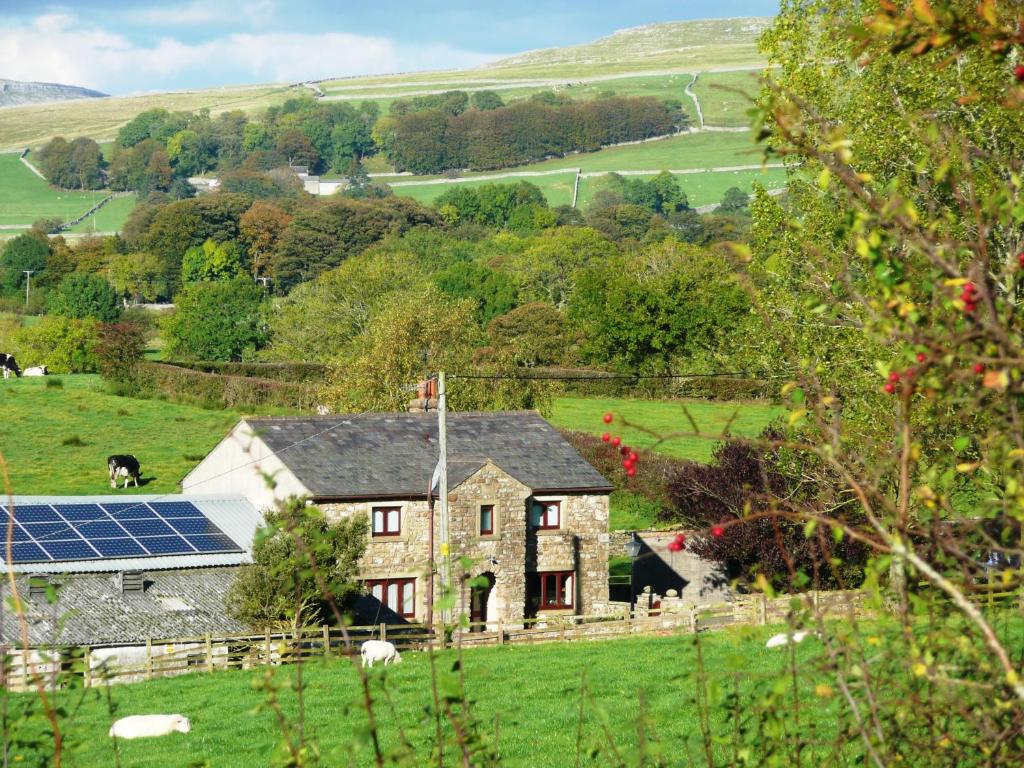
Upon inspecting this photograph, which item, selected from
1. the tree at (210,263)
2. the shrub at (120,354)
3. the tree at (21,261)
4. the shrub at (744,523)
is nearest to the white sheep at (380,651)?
the shrub at (744,523)

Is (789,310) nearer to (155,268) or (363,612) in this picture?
(363,612)

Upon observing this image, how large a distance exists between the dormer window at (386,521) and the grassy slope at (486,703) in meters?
5.86

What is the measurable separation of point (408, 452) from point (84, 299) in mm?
86156

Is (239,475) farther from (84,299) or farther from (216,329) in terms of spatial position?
(84,299)

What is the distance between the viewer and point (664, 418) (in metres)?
68.7

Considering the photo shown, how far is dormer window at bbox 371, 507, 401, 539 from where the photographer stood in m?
35.5

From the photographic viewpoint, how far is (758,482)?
37.1 metres

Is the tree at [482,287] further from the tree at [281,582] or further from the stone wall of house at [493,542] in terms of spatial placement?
the tree at [281,582]

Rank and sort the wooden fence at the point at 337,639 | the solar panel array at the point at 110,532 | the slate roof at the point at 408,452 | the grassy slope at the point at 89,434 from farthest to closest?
the grassy slope at the point at 89,434 → the slate roof at the point at 408,452 → the solar panel array at the point at 110,532 → the wooden fence at the point at 337,639

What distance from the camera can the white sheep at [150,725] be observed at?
21375 mm

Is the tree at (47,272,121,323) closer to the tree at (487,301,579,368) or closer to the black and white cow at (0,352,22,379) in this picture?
the black and white cow at (0,352,22,379)

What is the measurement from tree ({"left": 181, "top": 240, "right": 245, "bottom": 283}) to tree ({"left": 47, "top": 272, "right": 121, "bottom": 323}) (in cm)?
2606

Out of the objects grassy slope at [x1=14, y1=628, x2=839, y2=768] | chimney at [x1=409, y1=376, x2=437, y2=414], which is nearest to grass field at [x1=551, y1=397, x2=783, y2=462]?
chimney at [x1=409, y1=376, x2=437, y2=414]

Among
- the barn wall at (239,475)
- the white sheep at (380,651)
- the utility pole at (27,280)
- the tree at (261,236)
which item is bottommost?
the white sheep at (380,651)
